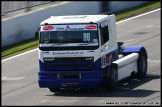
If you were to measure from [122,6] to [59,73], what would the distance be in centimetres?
1798

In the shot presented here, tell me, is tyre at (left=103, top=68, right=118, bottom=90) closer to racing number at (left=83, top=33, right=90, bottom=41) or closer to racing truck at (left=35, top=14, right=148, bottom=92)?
racing truck at (left=35, top=14, right=148, bottom=92)

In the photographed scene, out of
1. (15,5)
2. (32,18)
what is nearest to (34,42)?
(32,18)

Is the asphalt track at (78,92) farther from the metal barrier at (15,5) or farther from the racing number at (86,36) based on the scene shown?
the metal barrier at (15,5)

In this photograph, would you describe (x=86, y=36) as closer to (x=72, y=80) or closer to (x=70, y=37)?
(x=70, y=37)

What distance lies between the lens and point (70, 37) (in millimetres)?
22406

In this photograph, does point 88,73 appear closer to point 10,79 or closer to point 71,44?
point 71,44

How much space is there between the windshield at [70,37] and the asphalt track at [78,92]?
1.74 meters

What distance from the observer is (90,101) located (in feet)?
70.0

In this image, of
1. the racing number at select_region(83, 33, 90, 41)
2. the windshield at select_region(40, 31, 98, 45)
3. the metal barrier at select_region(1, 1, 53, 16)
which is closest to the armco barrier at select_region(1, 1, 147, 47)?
the metal barrier at select_region(1, 1, 53, 16)

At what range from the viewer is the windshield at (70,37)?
73.3ft

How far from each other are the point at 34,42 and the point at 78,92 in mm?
11535

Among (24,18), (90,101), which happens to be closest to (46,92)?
(90,101)

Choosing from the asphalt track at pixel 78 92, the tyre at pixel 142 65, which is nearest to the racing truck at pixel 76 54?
the asphalt track at pixel 78 92

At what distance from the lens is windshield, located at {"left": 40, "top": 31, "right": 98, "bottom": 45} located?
22.3 meters
